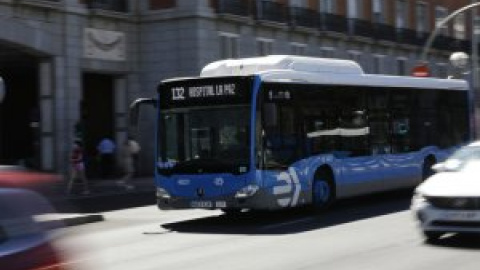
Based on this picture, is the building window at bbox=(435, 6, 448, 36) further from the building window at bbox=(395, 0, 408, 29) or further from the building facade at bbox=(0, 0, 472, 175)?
the building facade at bbox=(0, 0, 472, 175)

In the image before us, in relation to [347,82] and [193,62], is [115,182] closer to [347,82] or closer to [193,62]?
[193,62]

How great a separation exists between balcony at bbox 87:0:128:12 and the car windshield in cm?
2053

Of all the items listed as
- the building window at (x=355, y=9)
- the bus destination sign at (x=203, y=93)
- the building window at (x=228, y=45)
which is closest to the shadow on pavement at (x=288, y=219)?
the bus destination sign at (x=203, y=93)

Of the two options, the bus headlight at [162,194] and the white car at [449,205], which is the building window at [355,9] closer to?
the bus headlight at [162,194]

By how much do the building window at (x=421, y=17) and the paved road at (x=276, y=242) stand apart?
3532cm

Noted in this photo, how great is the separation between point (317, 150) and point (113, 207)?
6220 mm

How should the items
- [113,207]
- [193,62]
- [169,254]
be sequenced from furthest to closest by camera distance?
[193,62]
[113,207]
[169,254]

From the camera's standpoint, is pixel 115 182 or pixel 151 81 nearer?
pixel 115 182

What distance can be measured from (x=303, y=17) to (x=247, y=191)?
25659 mm

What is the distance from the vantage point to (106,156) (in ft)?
102

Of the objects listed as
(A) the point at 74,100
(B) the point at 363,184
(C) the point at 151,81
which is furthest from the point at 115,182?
(B) the point at 363,184

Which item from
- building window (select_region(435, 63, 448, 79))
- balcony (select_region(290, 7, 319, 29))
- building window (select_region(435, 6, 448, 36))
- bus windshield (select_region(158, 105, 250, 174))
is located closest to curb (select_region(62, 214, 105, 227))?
bus windshield (select_region(158, 105, 250, 174))

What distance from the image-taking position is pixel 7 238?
14.8ft

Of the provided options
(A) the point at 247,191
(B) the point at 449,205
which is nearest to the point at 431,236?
(B) the point at 449,205
